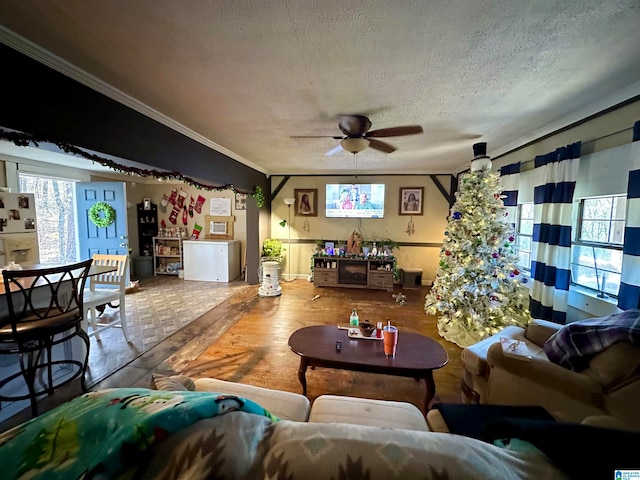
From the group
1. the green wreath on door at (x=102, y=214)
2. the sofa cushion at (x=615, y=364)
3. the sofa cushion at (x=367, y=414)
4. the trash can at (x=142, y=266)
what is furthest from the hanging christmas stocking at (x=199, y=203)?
the sofa cushion at (x=615, y=364)

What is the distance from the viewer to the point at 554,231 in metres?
2.43

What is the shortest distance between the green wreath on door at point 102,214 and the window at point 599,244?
6362mm

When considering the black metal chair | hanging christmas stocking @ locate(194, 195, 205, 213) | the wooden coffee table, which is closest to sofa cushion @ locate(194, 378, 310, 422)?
the wooden coffee table

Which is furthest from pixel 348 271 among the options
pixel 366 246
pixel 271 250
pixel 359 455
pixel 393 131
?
pixel 359 455

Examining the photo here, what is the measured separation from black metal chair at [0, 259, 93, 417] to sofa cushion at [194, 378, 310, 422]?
1.13 m

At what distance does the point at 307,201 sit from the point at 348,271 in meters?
1.78

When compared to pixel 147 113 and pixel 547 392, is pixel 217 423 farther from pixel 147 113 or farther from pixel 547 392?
pixel 147 113

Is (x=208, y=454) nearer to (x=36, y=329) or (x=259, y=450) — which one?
(x=259, y=450)

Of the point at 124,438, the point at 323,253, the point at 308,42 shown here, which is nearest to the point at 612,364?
the point at 124,438

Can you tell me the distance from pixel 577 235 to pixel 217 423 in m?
3.31

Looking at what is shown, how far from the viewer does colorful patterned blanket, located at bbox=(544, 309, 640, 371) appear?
1295 millimetres

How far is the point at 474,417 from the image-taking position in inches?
51.3

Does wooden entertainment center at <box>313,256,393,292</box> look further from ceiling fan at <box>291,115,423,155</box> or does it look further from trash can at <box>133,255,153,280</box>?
trash can at <box>133,255,153,280</box>

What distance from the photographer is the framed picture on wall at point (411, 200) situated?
544 centimetres
